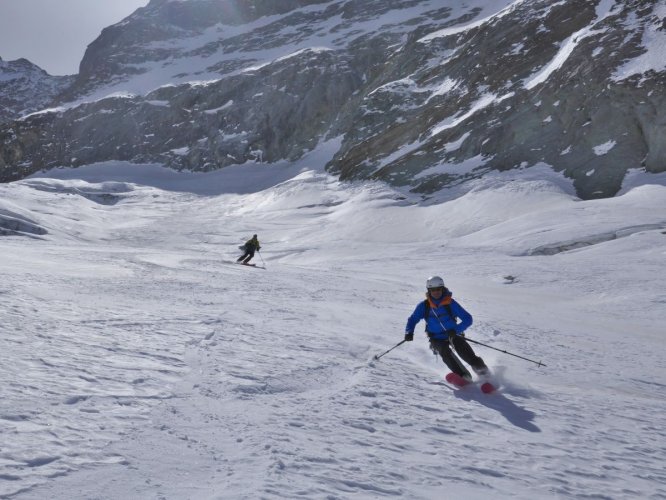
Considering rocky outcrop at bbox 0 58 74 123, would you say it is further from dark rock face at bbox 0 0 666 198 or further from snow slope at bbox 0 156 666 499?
snow slope at bbox 0 156 666 499

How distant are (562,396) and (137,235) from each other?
139ft

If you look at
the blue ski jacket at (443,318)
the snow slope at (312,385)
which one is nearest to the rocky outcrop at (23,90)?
the snow slope at (312,385)

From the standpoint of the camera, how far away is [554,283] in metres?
18.0

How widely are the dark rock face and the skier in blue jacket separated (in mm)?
29433

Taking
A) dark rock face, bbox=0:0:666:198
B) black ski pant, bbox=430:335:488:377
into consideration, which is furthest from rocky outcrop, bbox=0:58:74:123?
black ski pant, bbox=430:335:488:377

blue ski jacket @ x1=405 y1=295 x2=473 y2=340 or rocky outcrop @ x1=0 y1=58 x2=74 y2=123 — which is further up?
rocky outcrop @ x1=0 y1=58 x2=74 y2=123

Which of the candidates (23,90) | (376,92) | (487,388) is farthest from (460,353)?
(23,90)

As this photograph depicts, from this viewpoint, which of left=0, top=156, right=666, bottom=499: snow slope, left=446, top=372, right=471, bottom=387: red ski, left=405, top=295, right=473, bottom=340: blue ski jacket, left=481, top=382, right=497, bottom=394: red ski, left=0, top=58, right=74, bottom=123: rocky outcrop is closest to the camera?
left=0, top=156, right=666, bottom=499: snow slope

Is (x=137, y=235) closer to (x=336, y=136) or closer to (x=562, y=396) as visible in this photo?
(x=562, y=396)

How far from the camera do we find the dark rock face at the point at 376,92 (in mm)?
37344

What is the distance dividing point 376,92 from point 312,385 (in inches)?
2750

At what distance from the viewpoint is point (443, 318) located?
776 cm

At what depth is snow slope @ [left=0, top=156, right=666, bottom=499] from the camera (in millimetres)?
4078

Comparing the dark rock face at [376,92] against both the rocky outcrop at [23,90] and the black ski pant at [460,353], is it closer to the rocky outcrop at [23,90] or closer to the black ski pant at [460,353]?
the black ski pant at [460,353]
